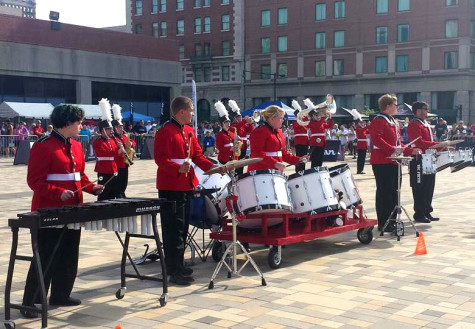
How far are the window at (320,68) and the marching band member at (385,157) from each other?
56982mm

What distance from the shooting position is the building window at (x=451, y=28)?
5867 centimetres

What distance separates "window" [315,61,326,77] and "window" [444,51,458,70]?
1221cm

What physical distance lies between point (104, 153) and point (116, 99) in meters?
36.1

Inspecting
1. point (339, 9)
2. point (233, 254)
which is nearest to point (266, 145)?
point (233, 254)

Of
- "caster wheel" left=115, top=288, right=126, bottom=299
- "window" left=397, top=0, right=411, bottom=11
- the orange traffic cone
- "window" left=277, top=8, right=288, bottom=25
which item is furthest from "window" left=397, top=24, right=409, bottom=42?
"caster wheel" left=115, top=288, right=126, bottom=299

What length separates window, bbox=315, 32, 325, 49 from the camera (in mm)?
66375

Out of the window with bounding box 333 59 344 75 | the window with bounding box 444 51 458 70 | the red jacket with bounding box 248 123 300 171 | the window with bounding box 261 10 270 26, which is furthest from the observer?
the window with bounding box 261 10 270 26

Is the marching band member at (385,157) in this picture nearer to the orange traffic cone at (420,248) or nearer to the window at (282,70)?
the orange traffic cone at (420,248)

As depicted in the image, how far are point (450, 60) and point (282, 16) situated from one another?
17984mm

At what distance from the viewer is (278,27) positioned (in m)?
69.1

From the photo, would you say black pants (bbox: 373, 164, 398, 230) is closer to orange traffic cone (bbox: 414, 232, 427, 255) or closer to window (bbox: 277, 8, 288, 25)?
orange traffic cone (bbox: 414, 232, 427, 255)

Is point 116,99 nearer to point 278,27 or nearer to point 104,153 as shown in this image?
point 278,27

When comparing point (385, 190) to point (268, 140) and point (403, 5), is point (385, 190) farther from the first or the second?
point (403, 5)

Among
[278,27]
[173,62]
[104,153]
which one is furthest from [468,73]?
[104,153]
